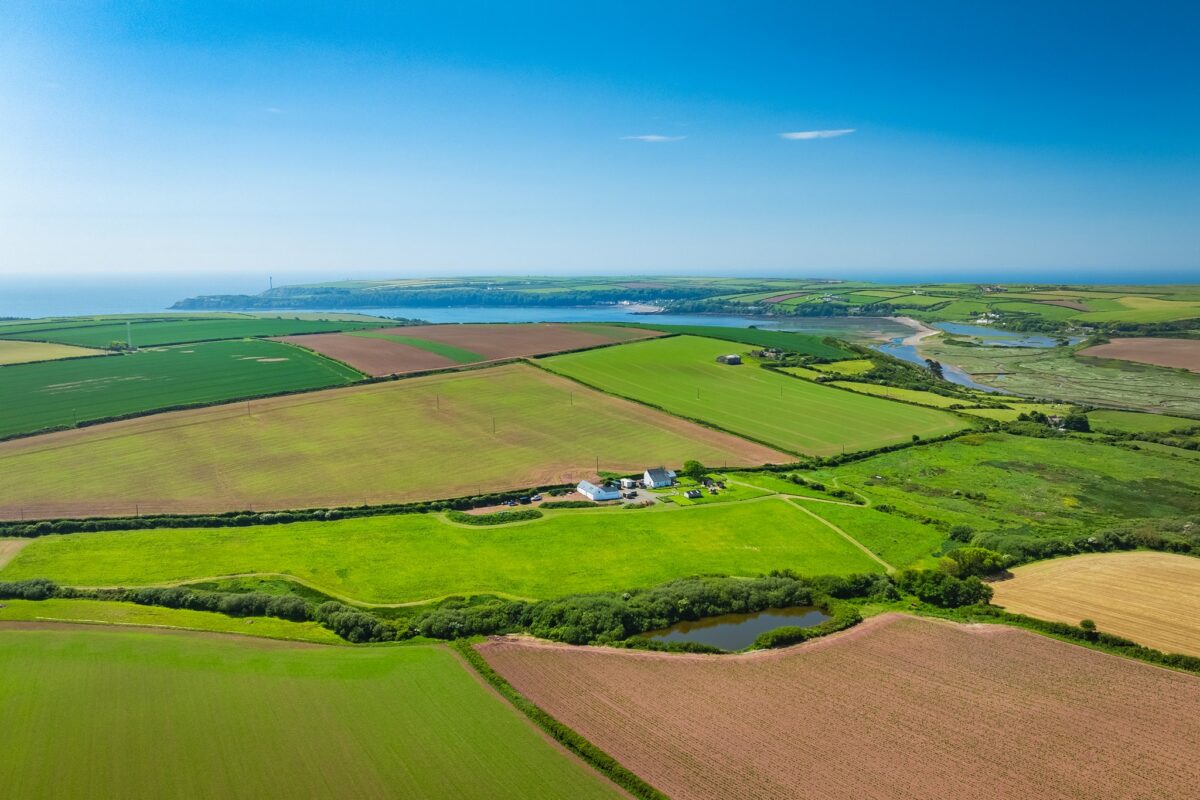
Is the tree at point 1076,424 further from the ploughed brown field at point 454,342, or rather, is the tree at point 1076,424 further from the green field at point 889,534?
the ploughed brown field at point 454,342

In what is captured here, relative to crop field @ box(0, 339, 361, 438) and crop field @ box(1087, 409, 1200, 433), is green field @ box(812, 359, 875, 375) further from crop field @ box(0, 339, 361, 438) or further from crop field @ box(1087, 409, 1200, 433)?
crop field @ box(0, 339, 361, 438)

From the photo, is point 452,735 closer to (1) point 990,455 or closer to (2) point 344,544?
(2) point 344,544

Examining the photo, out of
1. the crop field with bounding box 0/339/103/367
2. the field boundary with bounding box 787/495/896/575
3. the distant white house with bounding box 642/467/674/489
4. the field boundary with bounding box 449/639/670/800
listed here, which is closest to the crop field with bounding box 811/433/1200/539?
the field boundary with bounding box 787/495/896/575

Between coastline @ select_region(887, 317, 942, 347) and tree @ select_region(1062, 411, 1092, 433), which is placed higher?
coastline @ select_region(887, 317, 942, 347)

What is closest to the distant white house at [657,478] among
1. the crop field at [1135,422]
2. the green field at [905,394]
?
the green field at [905,394]

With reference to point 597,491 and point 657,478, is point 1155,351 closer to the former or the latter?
point 657,478

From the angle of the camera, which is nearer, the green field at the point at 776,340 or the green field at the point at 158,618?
the green field at the point at 158,618
